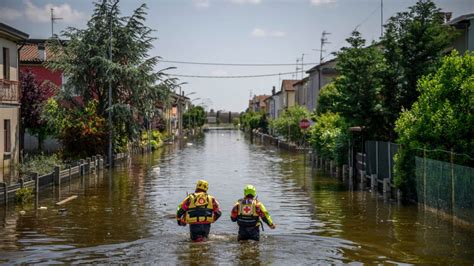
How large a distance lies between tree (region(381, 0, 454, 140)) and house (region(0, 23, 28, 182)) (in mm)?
17789

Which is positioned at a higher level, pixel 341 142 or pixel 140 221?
pixel 341 142

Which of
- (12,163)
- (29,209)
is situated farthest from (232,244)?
(12,163)

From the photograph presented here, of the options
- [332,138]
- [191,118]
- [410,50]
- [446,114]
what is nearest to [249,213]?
[446,114]

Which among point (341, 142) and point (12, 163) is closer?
point (341, 142)

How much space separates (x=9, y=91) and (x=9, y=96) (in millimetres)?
274

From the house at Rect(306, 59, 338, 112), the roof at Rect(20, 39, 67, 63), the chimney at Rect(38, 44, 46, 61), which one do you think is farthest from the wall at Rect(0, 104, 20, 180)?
the house at Rect(306, 59, 338, 112)

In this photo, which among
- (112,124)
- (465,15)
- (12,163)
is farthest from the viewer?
(112,124)

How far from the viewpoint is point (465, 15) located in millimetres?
A: 26328

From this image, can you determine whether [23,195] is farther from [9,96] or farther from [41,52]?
[41,52]

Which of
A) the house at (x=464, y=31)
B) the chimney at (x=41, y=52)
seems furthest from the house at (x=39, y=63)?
the house at (x=464, y=31)

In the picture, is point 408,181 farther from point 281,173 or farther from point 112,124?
point 112,124

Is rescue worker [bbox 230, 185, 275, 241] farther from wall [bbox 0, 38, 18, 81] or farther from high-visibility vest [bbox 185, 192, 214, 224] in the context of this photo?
wall [bbox 0, 38, 18, 81]

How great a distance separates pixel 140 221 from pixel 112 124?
22802 mm

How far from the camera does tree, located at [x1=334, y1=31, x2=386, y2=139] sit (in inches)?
1063
